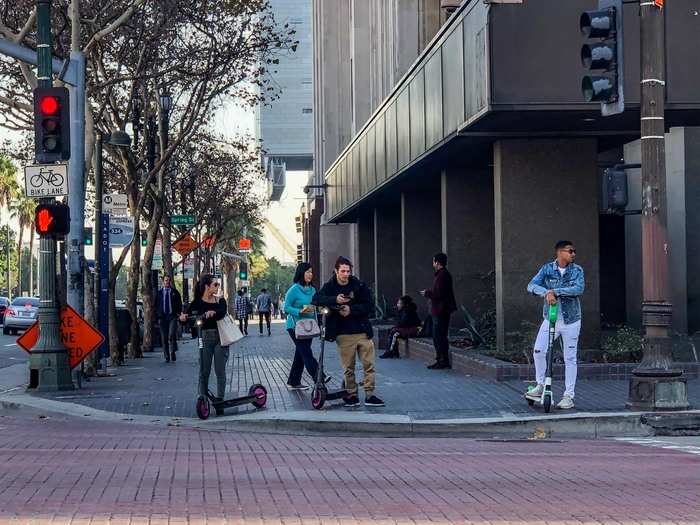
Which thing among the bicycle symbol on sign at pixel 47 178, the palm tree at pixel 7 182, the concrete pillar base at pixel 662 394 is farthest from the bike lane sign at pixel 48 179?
the palm tree at pixel 7 182

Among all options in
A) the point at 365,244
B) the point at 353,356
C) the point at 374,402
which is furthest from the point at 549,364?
the point at 365,244

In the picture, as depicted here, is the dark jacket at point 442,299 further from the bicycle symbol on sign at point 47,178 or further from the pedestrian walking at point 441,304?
the bicycle symbol on sign at point 47,178

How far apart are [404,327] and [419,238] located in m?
4.34

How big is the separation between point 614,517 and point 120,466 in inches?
175

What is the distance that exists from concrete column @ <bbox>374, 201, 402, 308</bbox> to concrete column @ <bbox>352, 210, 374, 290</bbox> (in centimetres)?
552

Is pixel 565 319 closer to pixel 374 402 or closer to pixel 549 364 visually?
pixel 549 364

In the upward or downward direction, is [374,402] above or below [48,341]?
below

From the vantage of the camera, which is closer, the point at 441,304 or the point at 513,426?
the point at 513,426

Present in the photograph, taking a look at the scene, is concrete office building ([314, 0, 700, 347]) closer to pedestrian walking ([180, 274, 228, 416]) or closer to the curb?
pedestrian walking ([180, 274, 228, 416])

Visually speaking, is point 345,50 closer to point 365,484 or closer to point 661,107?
point 661,107

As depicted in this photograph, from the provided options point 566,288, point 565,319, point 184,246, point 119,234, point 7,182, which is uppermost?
point 7,182

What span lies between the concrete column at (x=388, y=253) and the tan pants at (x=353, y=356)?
846 inches

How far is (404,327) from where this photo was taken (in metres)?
27.4

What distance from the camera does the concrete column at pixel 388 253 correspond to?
37.4 metres
